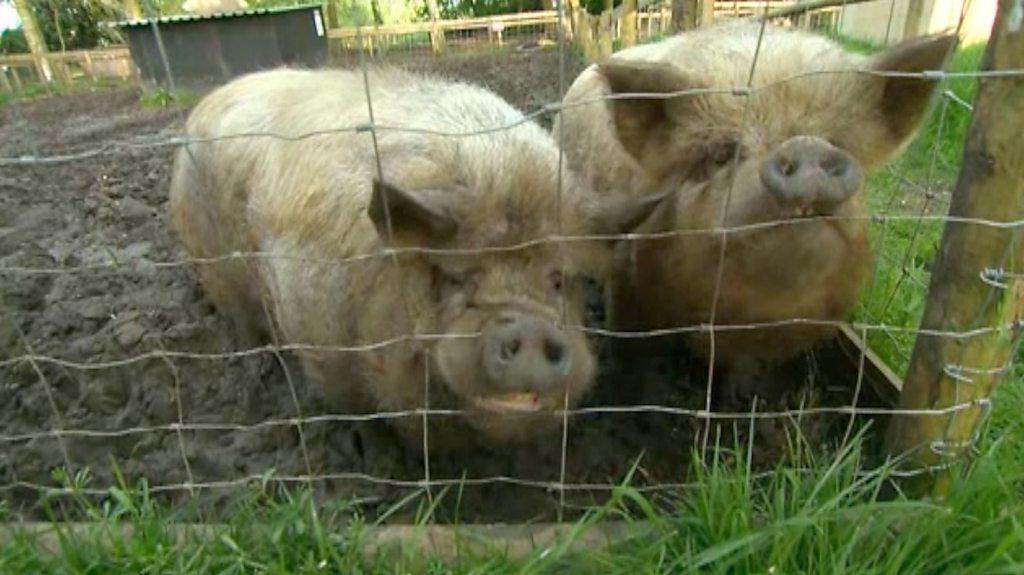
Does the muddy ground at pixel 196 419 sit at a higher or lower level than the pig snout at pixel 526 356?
lower

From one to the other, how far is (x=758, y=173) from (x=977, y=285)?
65cm

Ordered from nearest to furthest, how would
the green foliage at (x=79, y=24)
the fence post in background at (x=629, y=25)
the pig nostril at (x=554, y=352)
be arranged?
the pig nostril at (x=554, y=352), the fence post in background at (x=629, y=25), the green foliage at (x=79, y=24)

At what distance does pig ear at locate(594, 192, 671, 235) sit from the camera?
280 centimetres

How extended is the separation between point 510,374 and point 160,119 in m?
9.27

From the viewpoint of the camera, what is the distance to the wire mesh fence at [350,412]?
97.0 inches

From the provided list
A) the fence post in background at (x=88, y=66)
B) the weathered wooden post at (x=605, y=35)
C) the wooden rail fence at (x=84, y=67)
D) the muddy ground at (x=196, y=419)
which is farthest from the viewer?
the fence post in background at (x=88, y=66)

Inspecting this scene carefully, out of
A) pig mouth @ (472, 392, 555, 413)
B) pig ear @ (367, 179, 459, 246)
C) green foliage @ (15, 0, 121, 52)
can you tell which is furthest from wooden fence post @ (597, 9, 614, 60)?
green foliage @ (15, 0, 121, 52)

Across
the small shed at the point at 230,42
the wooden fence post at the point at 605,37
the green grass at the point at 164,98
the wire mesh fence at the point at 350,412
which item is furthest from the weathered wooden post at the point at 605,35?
the wire mesh fence at the point at 350,412

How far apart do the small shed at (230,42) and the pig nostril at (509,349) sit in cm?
1096

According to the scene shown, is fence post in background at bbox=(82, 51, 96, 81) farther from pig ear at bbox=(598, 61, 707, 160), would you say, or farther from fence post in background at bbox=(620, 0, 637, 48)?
pig ear at bbox=(598, 61, 707, 160)

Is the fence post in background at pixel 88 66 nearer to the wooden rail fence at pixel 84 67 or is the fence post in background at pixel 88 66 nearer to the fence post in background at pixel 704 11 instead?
the wooden rail fence at pixel 84 67

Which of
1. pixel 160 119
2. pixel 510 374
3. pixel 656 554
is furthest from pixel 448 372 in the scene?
pixel 160 119

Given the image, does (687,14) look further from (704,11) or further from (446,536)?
(446,536)

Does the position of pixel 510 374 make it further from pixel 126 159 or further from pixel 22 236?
pixel 126 159
